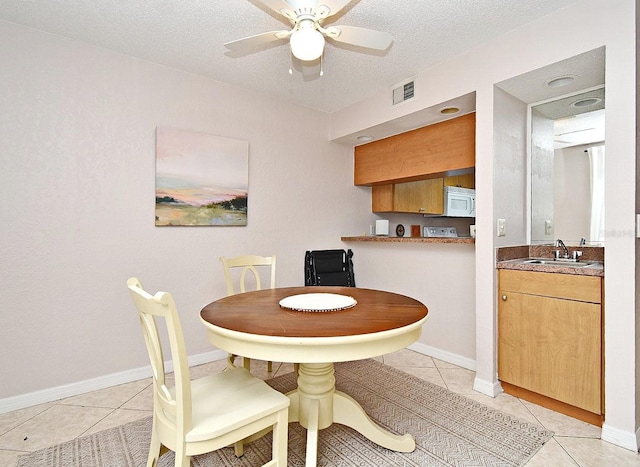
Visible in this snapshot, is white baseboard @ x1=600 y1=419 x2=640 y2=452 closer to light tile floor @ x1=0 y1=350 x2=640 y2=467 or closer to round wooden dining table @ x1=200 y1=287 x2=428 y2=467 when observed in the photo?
light tile floor @ x1=0 y1=350 x2=640 y2=467

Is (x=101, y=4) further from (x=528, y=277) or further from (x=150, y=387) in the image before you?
(x=528, y=277)

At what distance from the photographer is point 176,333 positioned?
1124 mm

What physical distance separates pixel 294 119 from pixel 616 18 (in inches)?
98.5

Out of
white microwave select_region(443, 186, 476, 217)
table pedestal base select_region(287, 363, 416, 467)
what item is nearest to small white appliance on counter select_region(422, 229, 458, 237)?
white microwave select_region(443, 186, 476, 217)

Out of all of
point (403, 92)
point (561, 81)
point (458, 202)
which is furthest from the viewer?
point (458, 202)

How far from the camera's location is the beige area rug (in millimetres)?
1643

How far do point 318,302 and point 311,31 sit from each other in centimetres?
136

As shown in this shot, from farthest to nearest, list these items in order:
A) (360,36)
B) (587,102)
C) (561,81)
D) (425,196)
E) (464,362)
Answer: (425,196)
(464,362)
(587,102)
(561,81)
(360,36)

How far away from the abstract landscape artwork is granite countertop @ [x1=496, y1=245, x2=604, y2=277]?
7.13ft

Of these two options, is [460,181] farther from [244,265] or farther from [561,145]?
[244,265]

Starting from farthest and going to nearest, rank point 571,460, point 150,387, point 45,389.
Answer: point 150,387, point 45,389, point 571,460

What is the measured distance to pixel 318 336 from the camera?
1213 mm

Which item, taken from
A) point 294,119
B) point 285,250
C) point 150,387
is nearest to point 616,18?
point 294,119

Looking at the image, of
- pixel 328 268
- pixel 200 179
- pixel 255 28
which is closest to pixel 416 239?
pixel 328 268
